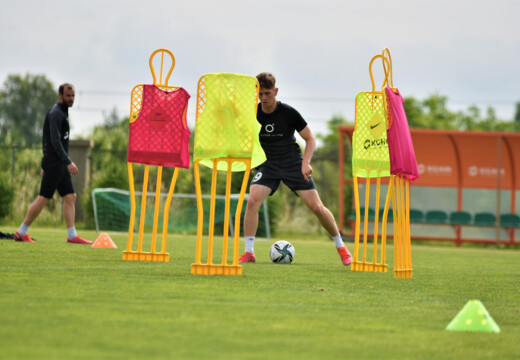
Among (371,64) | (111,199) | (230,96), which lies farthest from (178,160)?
(111,199)

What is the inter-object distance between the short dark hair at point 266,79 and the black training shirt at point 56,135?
3.35 m

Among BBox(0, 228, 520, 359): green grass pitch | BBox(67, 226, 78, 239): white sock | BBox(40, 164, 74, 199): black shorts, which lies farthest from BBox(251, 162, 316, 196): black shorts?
BBox(67, 226, 78, 239): white sock

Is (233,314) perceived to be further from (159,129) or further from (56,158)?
(56,158)

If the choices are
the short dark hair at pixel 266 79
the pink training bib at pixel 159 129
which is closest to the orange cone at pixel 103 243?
the pink training bib at pixel 159 129

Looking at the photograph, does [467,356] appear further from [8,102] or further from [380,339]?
[8,102]

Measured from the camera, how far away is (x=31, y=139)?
82938mm

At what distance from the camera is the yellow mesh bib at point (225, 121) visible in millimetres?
6852

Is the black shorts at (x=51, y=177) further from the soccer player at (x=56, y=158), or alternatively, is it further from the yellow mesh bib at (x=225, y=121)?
the yellow mesh bib at (x=225, y=121)

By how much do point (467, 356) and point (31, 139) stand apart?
273 feet

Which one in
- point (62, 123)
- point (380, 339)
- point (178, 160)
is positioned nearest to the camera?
point (380, 339)

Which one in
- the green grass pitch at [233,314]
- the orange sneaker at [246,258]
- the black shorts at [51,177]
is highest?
the black shorts at [51,177]

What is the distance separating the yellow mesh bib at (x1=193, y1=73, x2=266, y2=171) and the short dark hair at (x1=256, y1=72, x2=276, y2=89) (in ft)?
4.45

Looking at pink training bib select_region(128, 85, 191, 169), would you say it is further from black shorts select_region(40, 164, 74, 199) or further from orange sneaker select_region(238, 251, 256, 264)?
black shorts select_region(40, 164, 74, 199)

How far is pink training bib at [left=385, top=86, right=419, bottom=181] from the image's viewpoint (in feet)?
24.4
